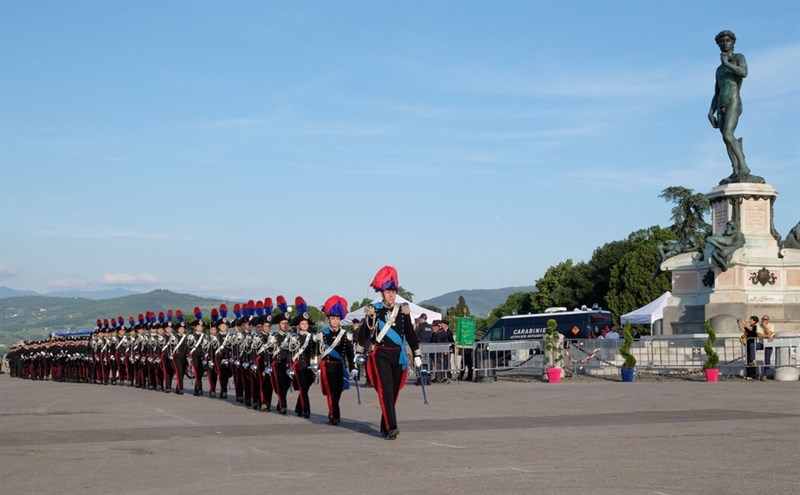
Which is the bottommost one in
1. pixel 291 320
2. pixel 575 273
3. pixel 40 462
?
pixel 40 462

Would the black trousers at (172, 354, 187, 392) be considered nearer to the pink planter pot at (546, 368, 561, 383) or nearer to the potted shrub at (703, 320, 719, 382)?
the pink planter pot at (546, 368, 561, 383)

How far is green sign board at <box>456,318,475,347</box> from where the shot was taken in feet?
93.2

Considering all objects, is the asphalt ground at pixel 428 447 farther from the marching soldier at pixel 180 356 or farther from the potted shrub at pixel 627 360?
the potted shrub at pixel 627 360

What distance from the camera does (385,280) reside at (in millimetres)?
14867

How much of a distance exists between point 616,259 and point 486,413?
72212mm

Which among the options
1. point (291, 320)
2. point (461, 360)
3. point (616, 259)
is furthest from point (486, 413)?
point (616, 259)

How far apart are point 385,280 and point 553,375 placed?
558 inches

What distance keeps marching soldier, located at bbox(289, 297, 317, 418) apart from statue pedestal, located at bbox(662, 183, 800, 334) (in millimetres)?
17475

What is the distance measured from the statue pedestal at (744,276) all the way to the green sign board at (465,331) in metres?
8.13

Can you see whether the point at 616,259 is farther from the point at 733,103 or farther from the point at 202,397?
the point at 202,397

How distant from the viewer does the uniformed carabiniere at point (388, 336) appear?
1468 centimetres

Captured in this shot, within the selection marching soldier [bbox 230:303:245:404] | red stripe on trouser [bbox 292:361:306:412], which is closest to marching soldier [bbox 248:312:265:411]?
marching soldier [bbox 230:303:245:404]

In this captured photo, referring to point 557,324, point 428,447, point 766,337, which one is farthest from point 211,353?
point 557,324

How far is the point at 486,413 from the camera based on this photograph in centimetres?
1814
